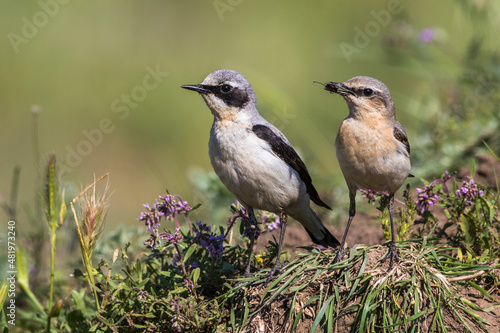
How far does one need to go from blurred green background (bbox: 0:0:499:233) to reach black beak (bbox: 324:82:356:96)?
287 centimetres

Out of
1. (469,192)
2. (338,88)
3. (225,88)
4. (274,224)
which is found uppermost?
(225,88)

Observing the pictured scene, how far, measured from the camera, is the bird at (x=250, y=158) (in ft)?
15.7

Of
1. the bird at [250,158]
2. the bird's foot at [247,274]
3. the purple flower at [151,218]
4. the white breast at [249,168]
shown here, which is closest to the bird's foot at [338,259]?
the bird at [250,158]

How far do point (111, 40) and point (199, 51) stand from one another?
175 cm

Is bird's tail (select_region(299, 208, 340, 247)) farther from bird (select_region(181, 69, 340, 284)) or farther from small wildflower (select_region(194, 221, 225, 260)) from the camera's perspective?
small wildflower (select_region(194, 221, 225, 260))

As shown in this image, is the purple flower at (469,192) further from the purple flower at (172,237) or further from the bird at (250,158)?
the purple flower at (172,237)

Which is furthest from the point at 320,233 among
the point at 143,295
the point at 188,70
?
the point at 188,70

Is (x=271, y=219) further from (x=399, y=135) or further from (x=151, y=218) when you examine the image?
(x=399, y=135)

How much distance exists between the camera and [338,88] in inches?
174

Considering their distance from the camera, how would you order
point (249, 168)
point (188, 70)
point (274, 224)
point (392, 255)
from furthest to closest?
point (188, 70)
point (274, 224)
point (249, 168)
point (392, 255)

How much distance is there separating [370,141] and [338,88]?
1.45ft

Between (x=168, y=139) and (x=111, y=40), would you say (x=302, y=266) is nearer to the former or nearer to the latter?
(x=168, y=139)

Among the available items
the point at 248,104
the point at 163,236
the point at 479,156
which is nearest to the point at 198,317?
the point at 163,236

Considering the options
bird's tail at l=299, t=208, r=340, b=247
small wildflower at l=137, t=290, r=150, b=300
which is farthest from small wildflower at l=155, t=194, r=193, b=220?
bird's tail at l=299, t=208, r=340, b=247
